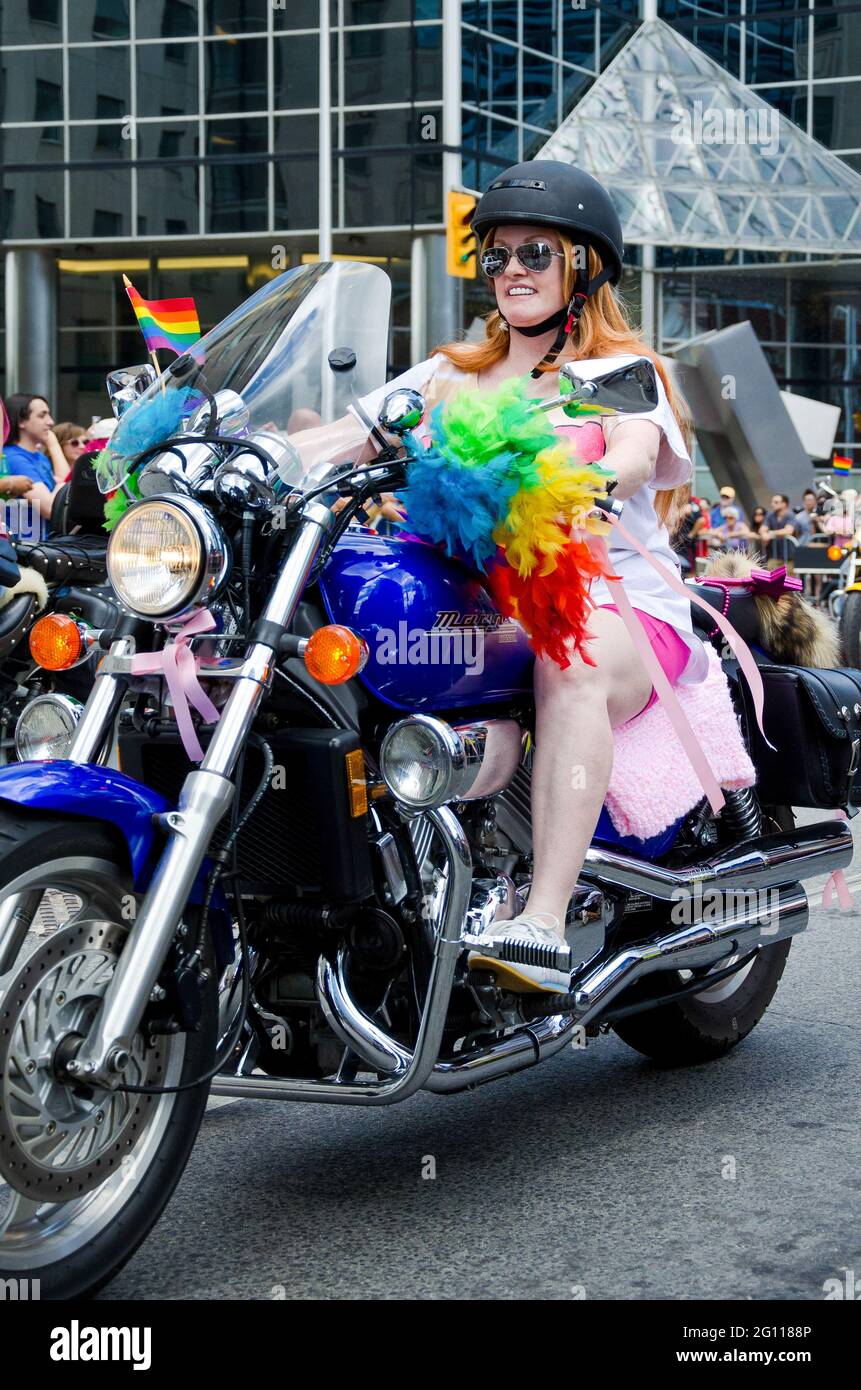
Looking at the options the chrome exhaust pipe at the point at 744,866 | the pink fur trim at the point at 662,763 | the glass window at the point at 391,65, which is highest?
the glass window at the point at 391,65

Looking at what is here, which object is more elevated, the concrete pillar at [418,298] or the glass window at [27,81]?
the glass window at [27,81]

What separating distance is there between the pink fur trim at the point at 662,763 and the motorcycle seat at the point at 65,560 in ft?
9.91

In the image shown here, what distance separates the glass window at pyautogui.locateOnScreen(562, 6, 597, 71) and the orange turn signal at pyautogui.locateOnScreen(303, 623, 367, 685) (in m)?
29.9

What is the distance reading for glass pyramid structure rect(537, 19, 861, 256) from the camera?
99.5 feet

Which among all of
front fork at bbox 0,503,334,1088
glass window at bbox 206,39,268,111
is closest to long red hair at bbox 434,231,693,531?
front fork at bbox 0,503,334,1088

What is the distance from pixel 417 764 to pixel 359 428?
2.17 ft

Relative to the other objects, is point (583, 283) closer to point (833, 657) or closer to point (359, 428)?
point (359, 428)

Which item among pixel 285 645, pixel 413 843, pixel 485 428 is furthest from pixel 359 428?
pixel 413 843

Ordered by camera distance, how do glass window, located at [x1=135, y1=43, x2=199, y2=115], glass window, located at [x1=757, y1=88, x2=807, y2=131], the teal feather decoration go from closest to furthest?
the teal feather decoration
glass window, located at [x1=135, y1=43, x2=199, y2=115]
glass window, located at [x1=757, y1=88, x2=807, y2=131]

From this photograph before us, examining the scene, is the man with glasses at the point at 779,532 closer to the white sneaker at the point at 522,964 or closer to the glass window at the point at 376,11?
the glass window at the point at 376,11

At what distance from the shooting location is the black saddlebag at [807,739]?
178 inches

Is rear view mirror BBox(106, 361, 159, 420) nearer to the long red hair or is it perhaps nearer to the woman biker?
the woman biker

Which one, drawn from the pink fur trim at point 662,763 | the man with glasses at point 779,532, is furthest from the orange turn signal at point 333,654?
the man with glasses at point 779,532

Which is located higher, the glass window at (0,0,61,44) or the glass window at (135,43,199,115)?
the glass window at (0,0,61,44)
